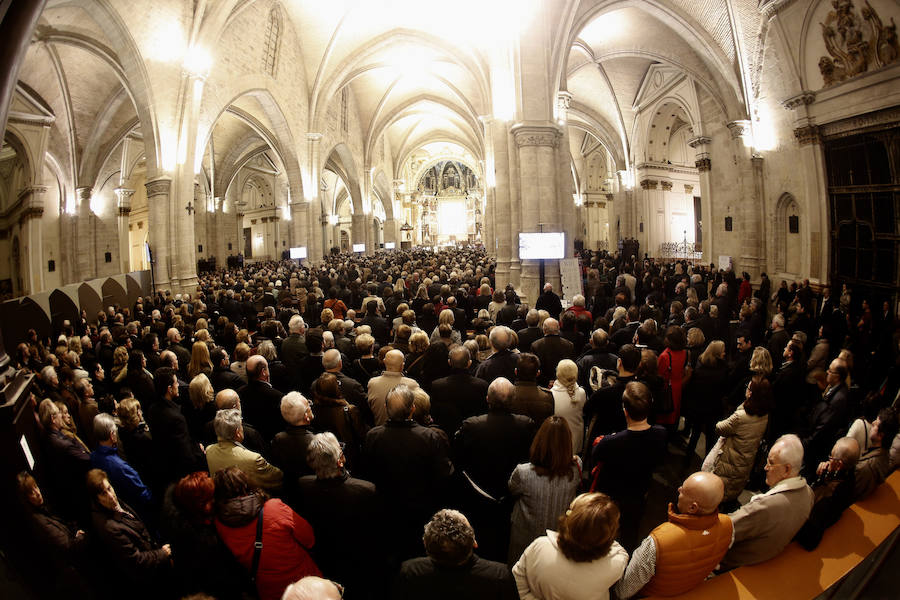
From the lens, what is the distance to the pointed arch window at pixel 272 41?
64.8 ft

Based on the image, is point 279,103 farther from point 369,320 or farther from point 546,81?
point 369,320

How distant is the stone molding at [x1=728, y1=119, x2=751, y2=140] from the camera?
1375 cm

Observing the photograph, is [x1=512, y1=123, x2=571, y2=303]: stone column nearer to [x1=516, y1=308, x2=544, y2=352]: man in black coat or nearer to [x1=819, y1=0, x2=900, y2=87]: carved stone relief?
[x1=819, y1=0, x2=900, y2=87]: carved stone relief

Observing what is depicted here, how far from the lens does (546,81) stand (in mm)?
12609

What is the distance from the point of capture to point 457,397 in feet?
12.8

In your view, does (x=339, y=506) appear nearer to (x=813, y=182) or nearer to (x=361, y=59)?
(x=813, y=182)

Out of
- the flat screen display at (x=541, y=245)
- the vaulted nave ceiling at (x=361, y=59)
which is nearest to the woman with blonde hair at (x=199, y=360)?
the flat screen display at (x=541, y=245)

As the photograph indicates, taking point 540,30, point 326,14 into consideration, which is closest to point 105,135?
point 326,14

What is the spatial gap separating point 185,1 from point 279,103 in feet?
22.6

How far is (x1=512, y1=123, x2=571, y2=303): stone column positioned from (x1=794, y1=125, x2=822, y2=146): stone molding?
5475 millimetres

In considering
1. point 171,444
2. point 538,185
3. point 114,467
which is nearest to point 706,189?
point 538,185

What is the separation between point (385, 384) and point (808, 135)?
12.1 m

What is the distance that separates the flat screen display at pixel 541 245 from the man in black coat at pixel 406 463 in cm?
862

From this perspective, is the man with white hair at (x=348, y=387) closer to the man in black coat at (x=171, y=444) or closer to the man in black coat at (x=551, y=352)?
the man in black coat at (x=171, y=444)
